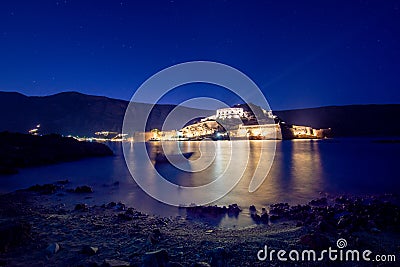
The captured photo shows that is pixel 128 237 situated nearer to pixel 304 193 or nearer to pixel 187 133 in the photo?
pixel 304 193

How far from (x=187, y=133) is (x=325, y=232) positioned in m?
127

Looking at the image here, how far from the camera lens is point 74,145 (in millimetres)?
31328

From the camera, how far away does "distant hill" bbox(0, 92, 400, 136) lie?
12306 centimetres

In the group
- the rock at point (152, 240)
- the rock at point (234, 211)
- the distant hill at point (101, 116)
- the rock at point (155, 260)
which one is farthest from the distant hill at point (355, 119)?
the rock at point (155, 260)

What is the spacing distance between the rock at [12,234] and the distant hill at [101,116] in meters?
126

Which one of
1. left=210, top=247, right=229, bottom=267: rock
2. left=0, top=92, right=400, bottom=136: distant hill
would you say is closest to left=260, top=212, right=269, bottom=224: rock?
left=210, top=247, right=229, bottom=267: rock

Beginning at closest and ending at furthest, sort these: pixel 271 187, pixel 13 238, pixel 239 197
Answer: pixel 13 238 → pixel 239 197 → pixel 271 187

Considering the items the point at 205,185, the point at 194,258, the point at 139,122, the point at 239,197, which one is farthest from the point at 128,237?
the point at 139,122

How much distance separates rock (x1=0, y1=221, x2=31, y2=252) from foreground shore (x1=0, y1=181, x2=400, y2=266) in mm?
17

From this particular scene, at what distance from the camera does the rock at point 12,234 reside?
14.5 ft

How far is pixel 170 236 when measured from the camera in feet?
17.9

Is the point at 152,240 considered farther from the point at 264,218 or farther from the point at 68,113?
the point at 68,113

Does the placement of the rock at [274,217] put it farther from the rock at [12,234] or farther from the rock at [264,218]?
the rock at [12,234]

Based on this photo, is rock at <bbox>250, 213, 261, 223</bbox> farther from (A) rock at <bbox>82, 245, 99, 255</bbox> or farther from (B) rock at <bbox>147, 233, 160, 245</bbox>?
(A) rock at <bbox>82, 245, 99, 255</bbox>
